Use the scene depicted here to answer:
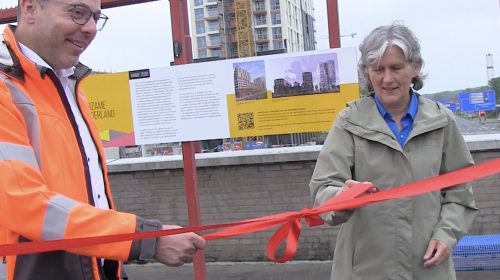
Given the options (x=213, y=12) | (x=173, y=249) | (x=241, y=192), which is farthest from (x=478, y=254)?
(x=213, y=12)

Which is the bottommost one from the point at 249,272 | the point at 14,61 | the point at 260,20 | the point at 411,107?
the point at 249,272

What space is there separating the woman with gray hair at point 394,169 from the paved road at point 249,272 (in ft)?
11.5

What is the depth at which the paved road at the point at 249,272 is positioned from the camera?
5721mm

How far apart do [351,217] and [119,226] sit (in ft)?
3.31

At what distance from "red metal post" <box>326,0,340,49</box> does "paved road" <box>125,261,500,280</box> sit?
7.98 ft

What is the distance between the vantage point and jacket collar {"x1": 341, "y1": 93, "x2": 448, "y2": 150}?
86.0 inches

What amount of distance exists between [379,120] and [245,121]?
9.83 feet

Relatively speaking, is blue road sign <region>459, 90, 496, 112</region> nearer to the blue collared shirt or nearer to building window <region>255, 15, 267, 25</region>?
the blue collared shirt

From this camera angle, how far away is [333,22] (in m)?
4.95

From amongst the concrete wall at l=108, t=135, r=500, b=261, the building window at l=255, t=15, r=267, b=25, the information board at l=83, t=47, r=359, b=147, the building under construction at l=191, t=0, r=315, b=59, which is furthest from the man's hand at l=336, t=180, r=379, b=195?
the building window at l=255, t=15, r=267, b=25

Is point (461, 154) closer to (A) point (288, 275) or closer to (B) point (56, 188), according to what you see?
(B) point (56, 188)

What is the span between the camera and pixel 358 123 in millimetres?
2248

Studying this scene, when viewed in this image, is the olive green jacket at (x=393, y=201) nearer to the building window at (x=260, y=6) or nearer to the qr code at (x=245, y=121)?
the qr code at (x=245, y=121)

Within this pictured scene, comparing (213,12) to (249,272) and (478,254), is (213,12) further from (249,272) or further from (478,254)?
(478,254)
